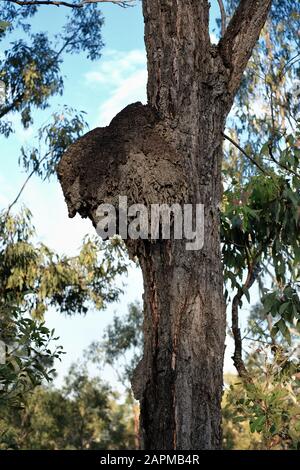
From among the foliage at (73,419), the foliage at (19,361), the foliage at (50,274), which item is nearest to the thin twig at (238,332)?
the foliage at (19,361)

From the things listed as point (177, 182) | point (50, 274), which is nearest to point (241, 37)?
point (177, 182)

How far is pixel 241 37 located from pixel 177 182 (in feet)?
3.43

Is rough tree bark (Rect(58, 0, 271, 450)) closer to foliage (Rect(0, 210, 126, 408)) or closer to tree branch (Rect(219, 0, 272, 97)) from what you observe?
tree branch (Rect(219, 0, 272, 97))

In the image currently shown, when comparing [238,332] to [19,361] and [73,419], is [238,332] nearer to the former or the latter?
[19,361]

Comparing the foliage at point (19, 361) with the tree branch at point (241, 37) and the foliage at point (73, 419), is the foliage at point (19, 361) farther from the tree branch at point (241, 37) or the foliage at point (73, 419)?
the foliage at point (73, 419)

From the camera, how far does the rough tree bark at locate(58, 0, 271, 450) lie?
11.6 ft

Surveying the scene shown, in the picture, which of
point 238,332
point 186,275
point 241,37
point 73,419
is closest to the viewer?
point 186,275

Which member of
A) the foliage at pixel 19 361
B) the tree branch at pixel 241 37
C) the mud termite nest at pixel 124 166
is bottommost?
the foliage at pixel 19 361

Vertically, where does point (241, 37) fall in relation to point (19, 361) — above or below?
above

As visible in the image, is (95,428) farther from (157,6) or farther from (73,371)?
(157,6)

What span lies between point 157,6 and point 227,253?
2.35 m

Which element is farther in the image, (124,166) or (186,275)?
(124,166)

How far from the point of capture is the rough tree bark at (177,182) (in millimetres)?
3527

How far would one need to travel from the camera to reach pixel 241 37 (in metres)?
4.33
